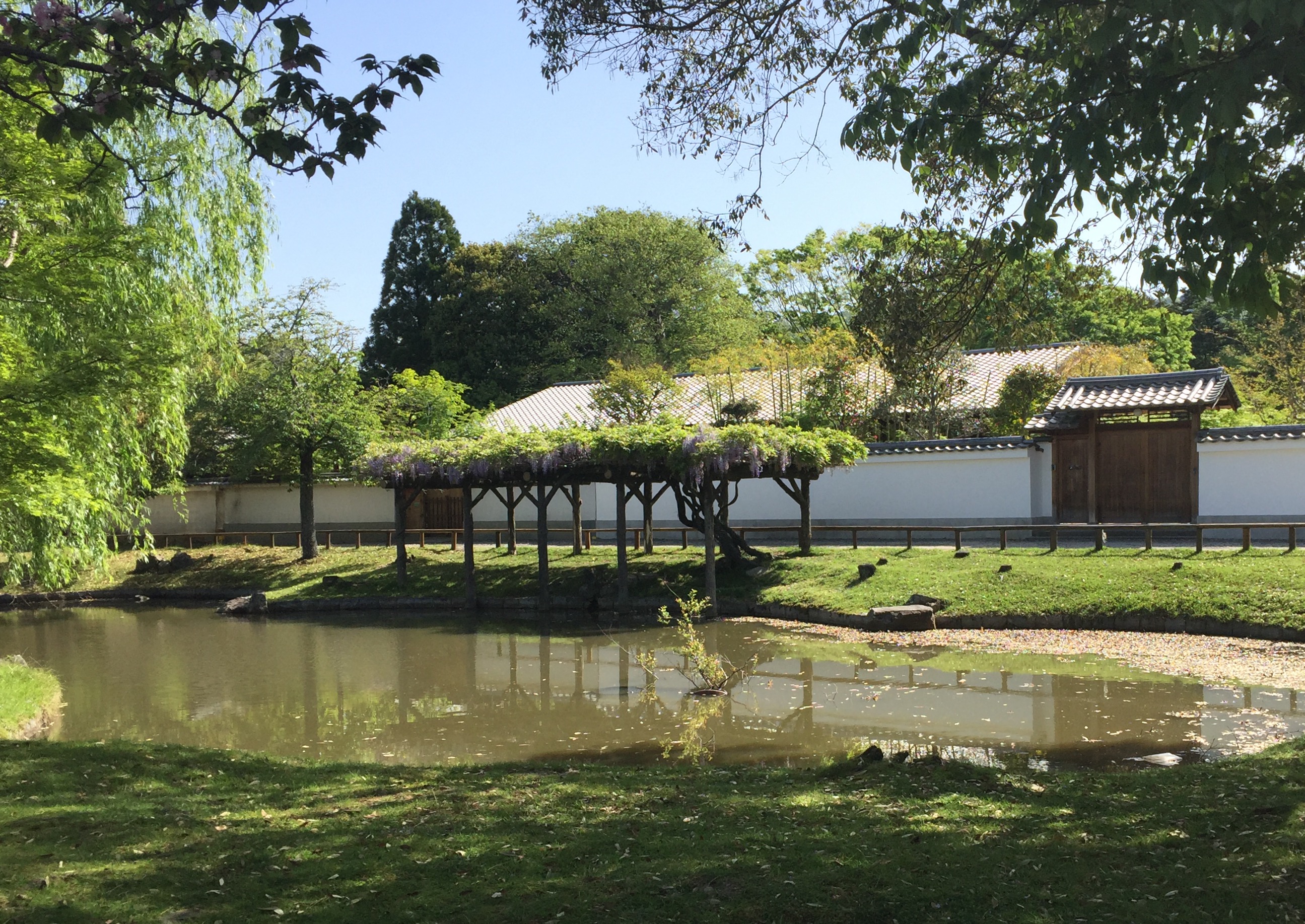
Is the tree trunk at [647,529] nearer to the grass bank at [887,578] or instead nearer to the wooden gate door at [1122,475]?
the grass bank at [887,578]

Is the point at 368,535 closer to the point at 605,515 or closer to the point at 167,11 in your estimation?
the point at 605,515

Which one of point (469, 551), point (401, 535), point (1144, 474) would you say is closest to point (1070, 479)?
point (1144, 474)

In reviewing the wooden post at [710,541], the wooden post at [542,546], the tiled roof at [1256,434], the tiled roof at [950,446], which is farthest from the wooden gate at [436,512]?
the tiled roof at [1256,434]

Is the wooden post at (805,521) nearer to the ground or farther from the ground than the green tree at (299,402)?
nearer to the ground

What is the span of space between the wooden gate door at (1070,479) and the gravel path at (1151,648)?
800cm

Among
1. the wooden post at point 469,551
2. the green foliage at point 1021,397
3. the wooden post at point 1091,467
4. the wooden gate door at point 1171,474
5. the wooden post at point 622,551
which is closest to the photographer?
the wooden post at point 622,551

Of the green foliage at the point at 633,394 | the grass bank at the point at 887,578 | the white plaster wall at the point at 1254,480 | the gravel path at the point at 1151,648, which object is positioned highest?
the green foliage at the point at 633,394

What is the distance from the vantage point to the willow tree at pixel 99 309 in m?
7.67

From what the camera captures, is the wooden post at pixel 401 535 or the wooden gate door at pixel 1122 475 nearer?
the wooden gate door at pixel 1122 475

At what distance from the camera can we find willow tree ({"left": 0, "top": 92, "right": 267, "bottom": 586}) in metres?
7.67

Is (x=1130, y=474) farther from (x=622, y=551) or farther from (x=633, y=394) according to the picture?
(x=633, y=394)

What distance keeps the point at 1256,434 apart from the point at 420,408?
1974 centimetres

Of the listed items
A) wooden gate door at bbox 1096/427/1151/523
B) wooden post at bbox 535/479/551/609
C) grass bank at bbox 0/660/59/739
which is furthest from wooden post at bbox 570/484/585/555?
grass bank at bbox 0/660/59/739

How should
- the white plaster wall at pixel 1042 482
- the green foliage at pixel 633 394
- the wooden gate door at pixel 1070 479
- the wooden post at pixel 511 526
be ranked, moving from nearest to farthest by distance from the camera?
the wooden gate door at pixel 1070 479 → the white plaster wall at pixel 1042 482 → the wooden post at pixel 511 526 → the green foliage at pixel 633 394
